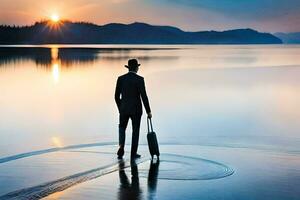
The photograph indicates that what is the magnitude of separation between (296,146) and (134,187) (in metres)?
6.12

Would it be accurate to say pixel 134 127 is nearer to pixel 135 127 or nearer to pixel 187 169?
pixel 135 127

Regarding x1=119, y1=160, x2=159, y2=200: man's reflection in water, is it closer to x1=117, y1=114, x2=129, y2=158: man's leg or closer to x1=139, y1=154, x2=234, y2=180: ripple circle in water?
x1=139, y1=154, x2=234, y2=180: ripple circle in water

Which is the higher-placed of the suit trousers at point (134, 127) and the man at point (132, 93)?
the man at point (132, 93)

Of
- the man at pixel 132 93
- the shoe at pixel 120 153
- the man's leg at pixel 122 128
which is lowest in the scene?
the shoe at pixel 120 153

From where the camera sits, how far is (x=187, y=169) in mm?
10227

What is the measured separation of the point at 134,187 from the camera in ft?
28.8

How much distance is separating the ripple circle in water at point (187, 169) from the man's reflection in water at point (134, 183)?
93mm

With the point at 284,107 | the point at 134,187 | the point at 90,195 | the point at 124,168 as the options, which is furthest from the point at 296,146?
the point at 284,107

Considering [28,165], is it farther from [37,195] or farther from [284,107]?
[284,107]

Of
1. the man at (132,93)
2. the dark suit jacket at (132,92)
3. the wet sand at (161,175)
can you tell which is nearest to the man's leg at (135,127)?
the man at (132,93)

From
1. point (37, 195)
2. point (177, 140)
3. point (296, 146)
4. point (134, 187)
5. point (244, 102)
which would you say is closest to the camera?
point (37, 195)

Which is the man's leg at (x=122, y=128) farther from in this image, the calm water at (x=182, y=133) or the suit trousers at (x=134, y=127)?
the calm water at (x=182, y=133)

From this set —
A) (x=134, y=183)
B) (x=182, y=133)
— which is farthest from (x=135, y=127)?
(x=182, y=133)

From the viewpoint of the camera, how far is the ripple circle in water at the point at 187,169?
31.4 ft
